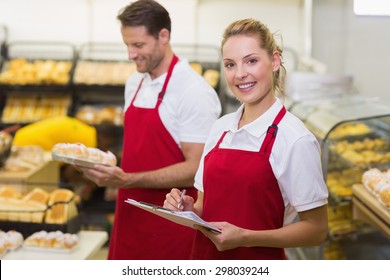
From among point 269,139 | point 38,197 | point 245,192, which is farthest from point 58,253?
point 269,139

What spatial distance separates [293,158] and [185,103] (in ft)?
2.56

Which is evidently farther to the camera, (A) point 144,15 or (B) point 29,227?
(B) point 29,227

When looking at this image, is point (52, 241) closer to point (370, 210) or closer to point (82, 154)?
point (82, 154)

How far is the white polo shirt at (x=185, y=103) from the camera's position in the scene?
2.39 metres

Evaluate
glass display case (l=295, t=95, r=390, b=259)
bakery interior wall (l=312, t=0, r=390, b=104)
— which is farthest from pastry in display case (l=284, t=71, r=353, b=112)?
glass display case (l=295, t=95, r=390, b=259)

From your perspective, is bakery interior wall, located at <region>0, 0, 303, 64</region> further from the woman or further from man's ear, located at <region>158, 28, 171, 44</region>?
the woman

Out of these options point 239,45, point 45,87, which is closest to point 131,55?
point 239,45

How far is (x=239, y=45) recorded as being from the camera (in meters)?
1.77

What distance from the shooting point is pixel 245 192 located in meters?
1.79

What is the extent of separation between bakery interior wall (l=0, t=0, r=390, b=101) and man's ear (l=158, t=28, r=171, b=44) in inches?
127

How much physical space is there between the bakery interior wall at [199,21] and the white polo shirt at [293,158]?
3.86 m

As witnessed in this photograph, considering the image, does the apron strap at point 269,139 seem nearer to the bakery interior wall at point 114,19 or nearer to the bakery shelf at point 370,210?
the bakery shelf at point 370,210

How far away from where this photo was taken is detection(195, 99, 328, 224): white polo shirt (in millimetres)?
1720

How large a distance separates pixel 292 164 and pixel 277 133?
103 millimetres
